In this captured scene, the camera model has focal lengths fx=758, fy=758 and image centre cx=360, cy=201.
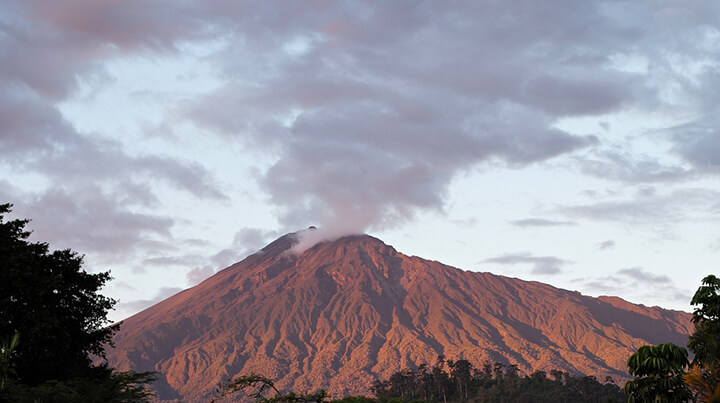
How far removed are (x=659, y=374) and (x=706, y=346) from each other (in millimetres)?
2042

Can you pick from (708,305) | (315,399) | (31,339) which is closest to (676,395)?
(708,305)

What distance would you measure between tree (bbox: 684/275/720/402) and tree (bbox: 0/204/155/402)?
18.4 metres

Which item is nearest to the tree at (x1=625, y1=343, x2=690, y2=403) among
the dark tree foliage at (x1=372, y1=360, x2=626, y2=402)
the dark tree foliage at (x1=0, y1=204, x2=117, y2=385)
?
the dark tree foliage at (x1=0, y1=204, x2=117, y2=385)

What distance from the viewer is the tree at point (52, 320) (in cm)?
2773

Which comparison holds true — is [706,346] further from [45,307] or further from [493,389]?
[493,389]

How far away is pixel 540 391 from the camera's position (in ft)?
429

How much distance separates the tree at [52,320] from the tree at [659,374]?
16.8 metres

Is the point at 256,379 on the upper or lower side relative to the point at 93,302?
lower

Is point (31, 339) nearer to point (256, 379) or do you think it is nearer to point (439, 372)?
point (256, 379)

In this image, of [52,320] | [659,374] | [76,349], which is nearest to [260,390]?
[659,374]

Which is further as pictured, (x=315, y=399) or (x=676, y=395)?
(x=676, y=395)

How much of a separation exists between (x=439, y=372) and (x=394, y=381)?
346 inches

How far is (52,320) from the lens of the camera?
3172 cm

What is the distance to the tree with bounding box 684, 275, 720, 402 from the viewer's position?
23109 mm
